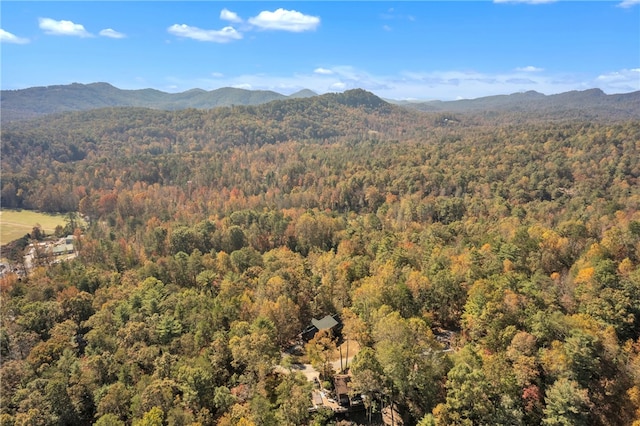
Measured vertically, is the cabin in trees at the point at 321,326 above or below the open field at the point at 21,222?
above

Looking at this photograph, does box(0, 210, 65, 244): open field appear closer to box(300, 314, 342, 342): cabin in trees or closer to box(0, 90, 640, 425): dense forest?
box(0, 90, 640, 425): dense forest

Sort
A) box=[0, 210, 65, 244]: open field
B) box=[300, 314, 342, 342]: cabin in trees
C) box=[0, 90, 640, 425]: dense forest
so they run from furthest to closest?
1. box=[0, 210, 65, 244]: open field
2. box=[300, 314, 342, 342]: cabin in trees
3. box=[0, 90, 640, 425]: dense forest

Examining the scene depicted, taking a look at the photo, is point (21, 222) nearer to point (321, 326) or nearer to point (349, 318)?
point (321, 326)

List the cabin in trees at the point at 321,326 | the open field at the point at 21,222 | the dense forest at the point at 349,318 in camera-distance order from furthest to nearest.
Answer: the open field at the point at 21,222
the cabin in trees at the point at 321,326
the dense forest at the point at 349,318

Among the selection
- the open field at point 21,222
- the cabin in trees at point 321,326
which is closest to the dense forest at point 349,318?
the cabin in trees at point 321,326

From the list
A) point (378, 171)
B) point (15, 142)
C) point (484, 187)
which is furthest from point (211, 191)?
point (15, 142)

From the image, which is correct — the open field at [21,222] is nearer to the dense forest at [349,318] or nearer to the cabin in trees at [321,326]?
the dense forest at [349,318]

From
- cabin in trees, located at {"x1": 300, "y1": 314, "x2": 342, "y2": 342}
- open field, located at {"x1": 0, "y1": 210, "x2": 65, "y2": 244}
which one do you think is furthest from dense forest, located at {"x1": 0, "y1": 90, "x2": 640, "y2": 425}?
open field, located at {"x1": 0, "y1": 210, "x2": 65, "y2": 244}
